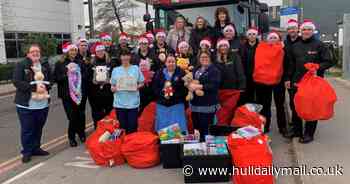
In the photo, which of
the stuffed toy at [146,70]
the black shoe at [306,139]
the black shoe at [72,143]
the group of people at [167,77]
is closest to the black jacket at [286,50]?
the group of people at [167,77]

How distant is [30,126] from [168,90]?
224 cm

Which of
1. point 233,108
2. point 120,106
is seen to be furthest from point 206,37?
point 120,106

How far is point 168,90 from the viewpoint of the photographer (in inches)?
243

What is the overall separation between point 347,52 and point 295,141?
988 cm

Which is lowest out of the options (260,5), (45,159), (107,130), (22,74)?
(45,159)

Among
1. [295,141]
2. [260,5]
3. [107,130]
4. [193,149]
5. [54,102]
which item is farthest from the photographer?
[54,102]

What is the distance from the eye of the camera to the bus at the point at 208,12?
28.9 ft

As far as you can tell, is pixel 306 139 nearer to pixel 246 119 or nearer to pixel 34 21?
pixel 246 119

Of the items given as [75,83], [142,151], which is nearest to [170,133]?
[142,151]

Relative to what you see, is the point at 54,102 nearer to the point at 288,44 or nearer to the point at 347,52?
the point at 288,44

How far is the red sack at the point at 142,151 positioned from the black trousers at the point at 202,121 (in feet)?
2.27

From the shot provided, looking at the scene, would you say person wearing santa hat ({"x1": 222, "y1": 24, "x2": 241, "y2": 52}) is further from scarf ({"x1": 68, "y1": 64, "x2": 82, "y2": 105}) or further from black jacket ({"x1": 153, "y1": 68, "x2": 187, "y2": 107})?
scarf ({"x1": 68, "y1": 64, "x2": 82, "y2": 105})

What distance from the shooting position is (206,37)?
23.8ft

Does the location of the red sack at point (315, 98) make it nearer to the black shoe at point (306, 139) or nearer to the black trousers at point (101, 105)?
the black shoe at point (306, 139)
